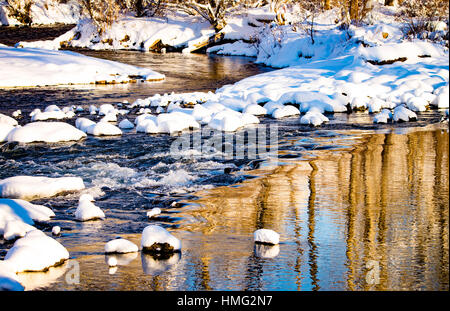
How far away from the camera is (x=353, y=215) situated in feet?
18.9

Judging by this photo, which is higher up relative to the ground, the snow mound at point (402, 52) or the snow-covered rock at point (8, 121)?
the snow mound at point (402, 52)

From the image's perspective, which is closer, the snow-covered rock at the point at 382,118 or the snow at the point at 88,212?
the snow at the point at 88,212

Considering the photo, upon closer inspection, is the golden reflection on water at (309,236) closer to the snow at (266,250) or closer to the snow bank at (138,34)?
the snow at (266,250)

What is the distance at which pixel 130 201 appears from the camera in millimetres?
6652

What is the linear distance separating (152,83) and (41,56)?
184 inches

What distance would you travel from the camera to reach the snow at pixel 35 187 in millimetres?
6910

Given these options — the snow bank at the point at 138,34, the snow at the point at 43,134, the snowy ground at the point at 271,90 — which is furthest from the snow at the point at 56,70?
the snow bank at the point at 138,34

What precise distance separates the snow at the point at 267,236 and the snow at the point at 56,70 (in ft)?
50.2

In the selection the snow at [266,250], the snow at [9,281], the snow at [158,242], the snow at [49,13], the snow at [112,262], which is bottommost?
the snow at [112,262]

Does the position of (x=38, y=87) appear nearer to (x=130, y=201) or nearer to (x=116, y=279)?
(x=130, y=201)

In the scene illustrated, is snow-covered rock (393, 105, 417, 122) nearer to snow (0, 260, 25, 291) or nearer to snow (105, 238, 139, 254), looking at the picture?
snow (105, 238, 139, 254)

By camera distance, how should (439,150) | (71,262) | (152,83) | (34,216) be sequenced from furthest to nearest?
(152,83)
(439,150)
(34,216)
(71,262)

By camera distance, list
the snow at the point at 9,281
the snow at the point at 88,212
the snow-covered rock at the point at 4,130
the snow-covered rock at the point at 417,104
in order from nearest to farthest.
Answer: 1. the snow at the point at 9,281
2. the snow at the point at 88,212
3. the snow-covered rock at the point at 4,130
4. the snow-covered rock at the point at 417,104
